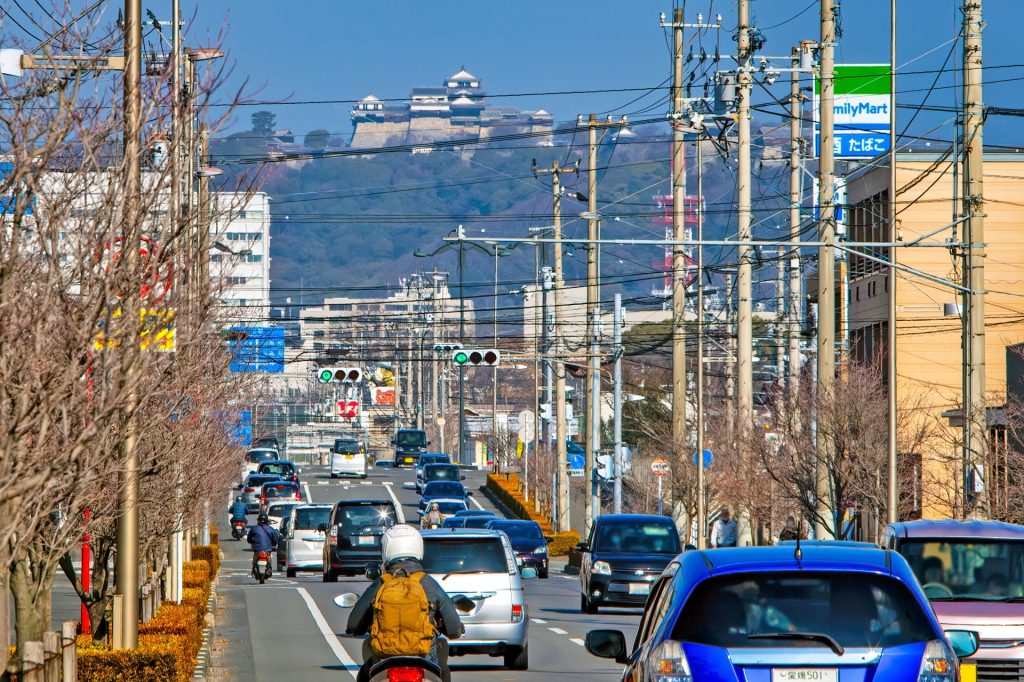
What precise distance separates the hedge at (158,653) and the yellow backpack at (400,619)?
3285 millimetres

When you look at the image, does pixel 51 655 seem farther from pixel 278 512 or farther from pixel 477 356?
pixel 278 512

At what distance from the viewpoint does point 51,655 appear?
10961 millimetres

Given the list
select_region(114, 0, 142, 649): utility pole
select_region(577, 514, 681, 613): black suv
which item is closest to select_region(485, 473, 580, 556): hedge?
select_region(577, 514, 681, 613): black suv

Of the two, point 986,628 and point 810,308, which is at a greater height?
point 810,308

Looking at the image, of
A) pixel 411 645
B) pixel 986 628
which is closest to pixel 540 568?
pixel 986 628

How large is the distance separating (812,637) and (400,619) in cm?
354

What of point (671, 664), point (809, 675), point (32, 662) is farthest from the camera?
point (32, 662)

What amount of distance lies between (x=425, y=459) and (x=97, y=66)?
73.4 m

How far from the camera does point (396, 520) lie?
132 ft

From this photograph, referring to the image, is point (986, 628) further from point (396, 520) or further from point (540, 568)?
point (540, 568)

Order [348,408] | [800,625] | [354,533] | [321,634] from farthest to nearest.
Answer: [348,408] → [354,533] → [321,634] → [800,625]

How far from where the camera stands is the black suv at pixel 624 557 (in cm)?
3167

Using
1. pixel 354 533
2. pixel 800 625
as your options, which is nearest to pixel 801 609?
pixel 800 625

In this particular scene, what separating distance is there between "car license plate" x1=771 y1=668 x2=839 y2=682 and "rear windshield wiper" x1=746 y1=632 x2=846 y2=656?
101mm
